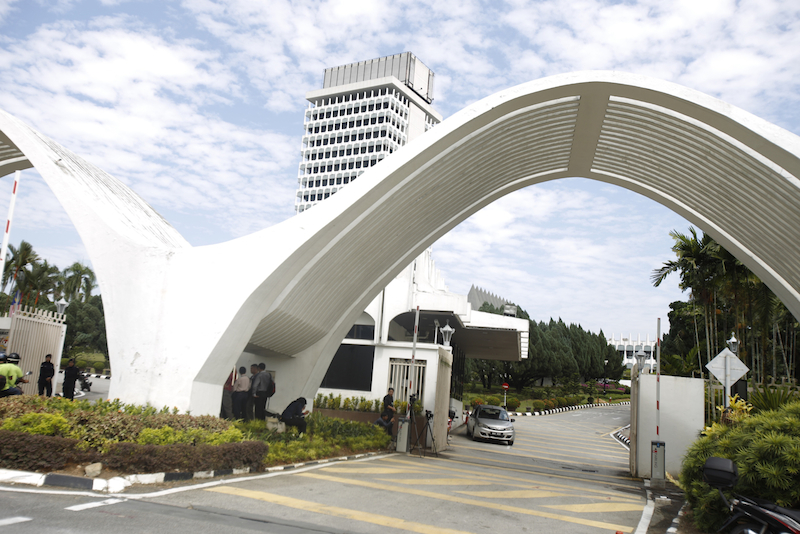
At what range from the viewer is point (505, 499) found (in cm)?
898

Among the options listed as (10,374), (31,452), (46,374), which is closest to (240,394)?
(10,374)

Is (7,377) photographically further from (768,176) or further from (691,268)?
(691,268)

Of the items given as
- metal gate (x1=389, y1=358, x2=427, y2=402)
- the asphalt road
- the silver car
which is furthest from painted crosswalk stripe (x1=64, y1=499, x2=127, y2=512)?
the silver car

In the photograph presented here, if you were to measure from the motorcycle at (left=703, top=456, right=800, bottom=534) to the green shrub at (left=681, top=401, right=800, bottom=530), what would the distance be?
3.14ft

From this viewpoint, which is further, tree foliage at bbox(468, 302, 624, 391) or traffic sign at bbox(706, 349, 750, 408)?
tree foliage at bbox(468, 302, 624, 391)

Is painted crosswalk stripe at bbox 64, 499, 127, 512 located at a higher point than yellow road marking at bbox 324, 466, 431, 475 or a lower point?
higher

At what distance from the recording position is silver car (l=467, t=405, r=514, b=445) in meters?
22.7

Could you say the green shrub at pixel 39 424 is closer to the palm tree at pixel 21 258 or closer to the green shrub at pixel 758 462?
the green shrub at pixel 758 462

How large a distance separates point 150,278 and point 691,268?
21203mm

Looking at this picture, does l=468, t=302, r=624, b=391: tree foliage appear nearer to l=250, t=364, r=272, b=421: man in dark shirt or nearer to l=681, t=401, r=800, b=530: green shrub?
l=250, t=364, r=272, b=421: man in dark shirt

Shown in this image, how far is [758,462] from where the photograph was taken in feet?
22.0

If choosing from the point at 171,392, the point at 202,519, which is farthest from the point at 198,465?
the point at 171,392

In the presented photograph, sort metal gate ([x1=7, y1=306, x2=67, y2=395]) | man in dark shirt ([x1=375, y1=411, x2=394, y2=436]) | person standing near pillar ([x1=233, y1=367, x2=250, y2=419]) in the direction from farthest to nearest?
1. man in dark shirt ([x1=375, y1=411, x2=394, y2=436])
2. metal gate ([x1=7, y1=306, x2=67, y2=395])
3. person standing near pillar ([x1=233, y1=367, x2=250, y2=419])

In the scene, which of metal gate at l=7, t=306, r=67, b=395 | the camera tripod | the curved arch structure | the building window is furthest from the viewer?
the building window
